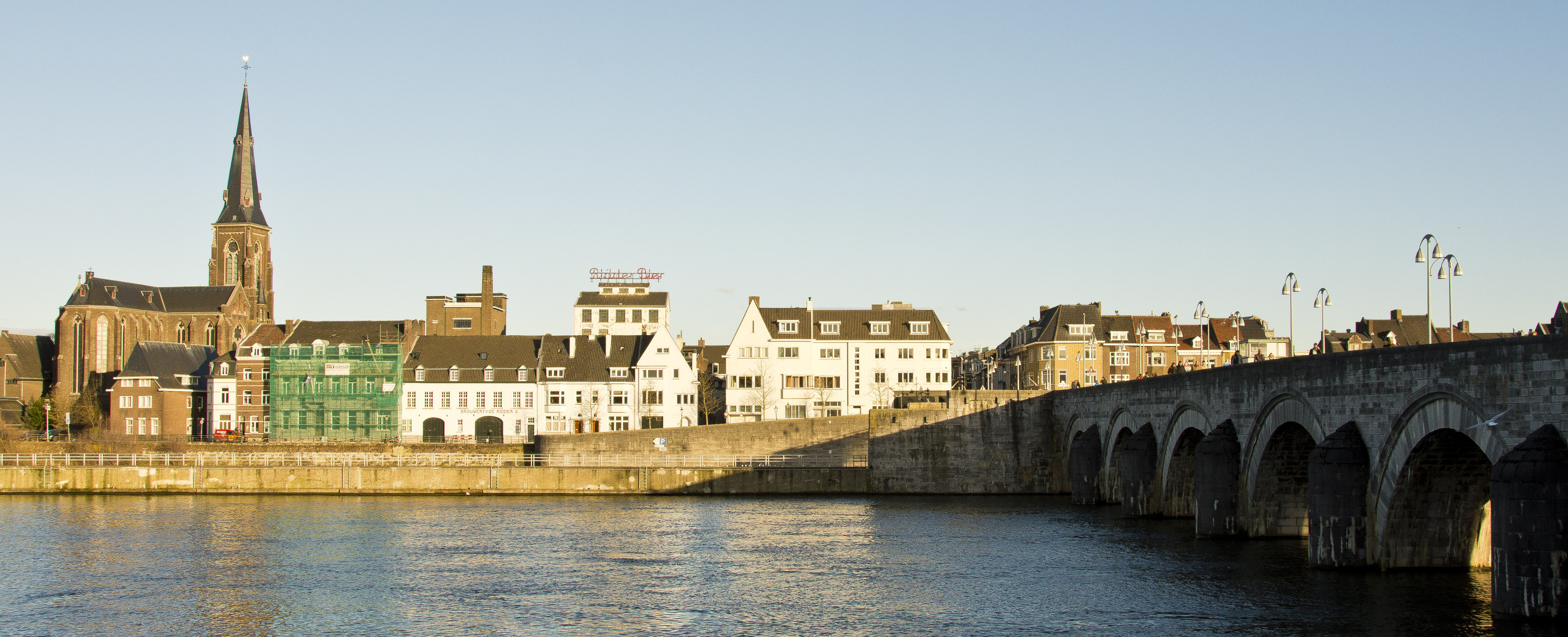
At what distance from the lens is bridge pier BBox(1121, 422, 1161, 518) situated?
64125 mm

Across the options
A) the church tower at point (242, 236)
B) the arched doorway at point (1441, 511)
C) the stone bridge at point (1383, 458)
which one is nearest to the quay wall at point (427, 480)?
the stone bridge at point (1383, 458)

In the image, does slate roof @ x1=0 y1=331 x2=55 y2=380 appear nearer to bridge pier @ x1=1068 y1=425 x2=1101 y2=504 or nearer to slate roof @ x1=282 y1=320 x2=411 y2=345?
slate roof @ x1=282 y1=320 x2=411 y2=345

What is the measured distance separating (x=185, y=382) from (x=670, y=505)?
6475cm

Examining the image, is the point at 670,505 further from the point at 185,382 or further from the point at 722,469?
the point at 185,382

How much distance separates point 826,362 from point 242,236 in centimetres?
9191

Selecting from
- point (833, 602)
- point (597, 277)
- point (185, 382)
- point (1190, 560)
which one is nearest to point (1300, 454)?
point (1190, 560)

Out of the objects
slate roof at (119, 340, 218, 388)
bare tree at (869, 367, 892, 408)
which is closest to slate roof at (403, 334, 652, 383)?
bare tree at (869, 367, 892, 408)

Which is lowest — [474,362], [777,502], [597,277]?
[777,502]

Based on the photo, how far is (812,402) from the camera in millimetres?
107250

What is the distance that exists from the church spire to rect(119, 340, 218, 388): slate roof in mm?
43835

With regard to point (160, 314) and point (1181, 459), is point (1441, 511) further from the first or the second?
point (160, 314)

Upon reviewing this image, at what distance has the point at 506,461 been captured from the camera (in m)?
91.4

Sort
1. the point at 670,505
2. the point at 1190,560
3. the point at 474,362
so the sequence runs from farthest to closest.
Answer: the point at 474,362 < the point at 670,505 < the point at 1190,560

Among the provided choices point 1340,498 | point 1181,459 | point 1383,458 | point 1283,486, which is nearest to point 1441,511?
point 1340,498
